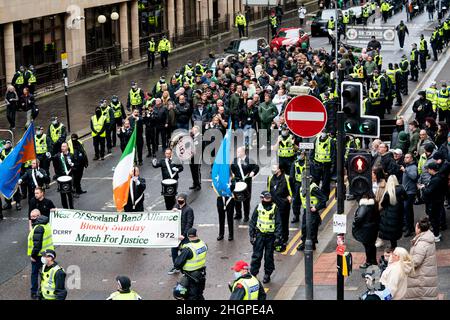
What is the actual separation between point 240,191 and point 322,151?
9.61 ft

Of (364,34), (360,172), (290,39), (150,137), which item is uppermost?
(364,34)

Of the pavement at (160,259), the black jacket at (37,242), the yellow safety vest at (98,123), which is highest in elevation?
the yellow safety vest at (98,123)

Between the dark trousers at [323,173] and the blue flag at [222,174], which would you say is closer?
the blue flag at [222,174]

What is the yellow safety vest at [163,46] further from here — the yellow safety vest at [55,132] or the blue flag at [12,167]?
the blue flag at [12,167]

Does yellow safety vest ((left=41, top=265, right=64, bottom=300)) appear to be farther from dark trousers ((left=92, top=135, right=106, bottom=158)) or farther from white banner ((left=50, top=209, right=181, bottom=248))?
dark trousers ((left=92, top=135, right=106, bottom=158))

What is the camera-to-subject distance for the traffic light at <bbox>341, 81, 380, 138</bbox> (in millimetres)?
16250

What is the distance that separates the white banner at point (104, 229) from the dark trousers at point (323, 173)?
5686 millimetres

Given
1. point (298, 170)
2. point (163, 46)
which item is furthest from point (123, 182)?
point (163, 46)

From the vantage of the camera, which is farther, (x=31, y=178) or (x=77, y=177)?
(x=77, y=177)

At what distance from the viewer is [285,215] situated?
21.8m

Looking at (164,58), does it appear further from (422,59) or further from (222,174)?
(222,174)

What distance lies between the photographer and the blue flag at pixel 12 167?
23.8 metres

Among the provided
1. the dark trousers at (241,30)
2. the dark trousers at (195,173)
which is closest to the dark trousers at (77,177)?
the dark trousers at (195,173)
